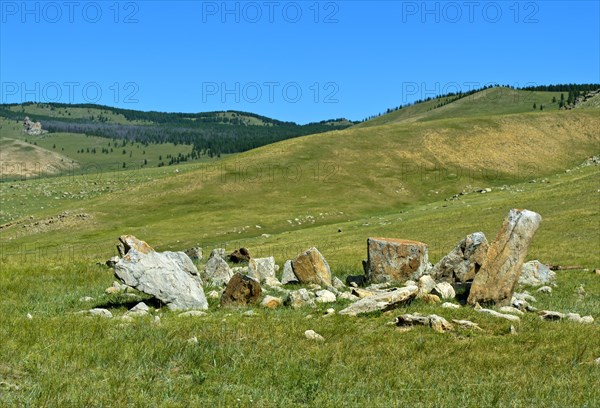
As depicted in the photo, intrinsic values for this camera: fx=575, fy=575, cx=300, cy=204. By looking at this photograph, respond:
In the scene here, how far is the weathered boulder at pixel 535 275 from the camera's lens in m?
24.1

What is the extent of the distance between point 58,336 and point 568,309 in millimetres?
15339

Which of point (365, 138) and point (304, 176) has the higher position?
point (365, 138)

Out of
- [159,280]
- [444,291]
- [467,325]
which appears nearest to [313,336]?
[467,325]

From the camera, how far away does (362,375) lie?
10398 millimetres

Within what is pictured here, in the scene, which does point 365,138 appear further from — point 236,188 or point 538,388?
point 538,388

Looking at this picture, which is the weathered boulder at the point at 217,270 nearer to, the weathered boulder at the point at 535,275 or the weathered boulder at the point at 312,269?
the weathered boulder at the point at 312,269

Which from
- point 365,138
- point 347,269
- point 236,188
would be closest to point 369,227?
point 347,269

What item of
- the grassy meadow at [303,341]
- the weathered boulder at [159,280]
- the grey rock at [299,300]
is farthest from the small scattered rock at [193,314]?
the grey rock at [299,300]

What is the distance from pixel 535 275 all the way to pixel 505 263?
6.22 m

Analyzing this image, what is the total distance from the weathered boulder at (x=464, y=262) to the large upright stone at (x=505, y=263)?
125 inches

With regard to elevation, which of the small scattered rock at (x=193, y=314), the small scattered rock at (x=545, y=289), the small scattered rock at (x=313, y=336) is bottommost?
the small scattered rock at (x=545, y=289)

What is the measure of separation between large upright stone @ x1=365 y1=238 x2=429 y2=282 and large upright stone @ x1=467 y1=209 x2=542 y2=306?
550 centimetres

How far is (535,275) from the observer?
24.6 metres

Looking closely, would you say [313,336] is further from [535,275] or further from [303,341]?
[535,275]
